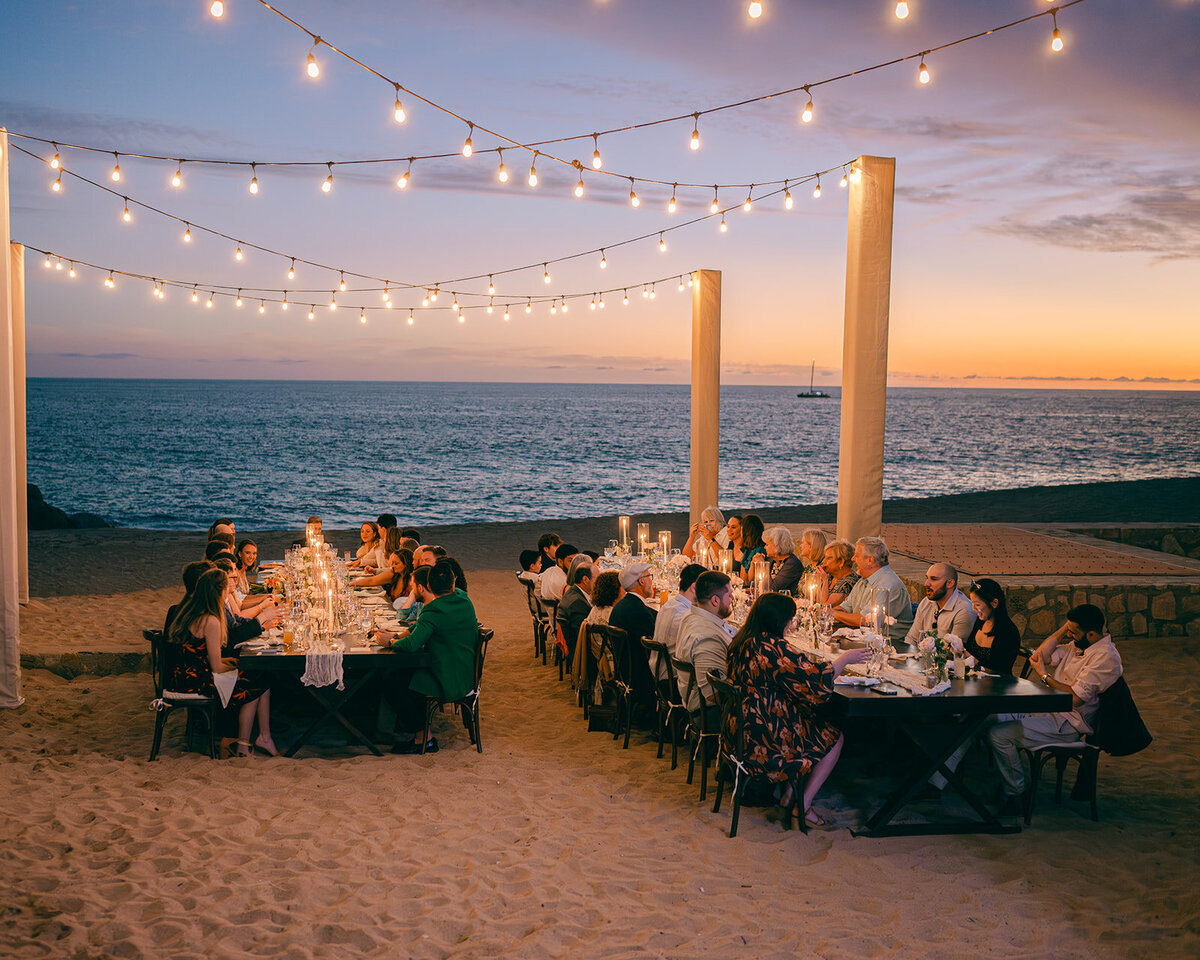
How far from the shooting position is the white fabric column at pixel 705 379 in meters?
10.4

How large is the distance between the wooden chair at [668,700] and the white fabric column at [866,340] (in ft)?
7.02

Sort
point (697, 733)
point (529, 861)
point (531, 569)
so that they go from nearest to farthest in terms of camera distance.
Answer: point (529, 861), point (697, 733), point (531, 569)

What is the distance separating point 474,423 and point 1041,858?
2920 inches

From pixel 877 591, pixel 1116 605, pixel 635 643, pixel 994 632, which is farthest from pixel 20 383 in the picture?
pixel 1116 605

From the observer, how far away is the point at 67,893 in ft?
11.9

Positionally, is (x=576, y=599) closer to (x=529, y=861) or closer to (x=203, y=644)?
(x=203, y=644)

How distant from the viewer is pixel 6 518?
6.34 m

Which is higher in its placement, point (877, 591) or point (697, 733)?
point (877, 591)

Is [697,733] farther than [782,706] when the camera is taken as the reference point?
Yes

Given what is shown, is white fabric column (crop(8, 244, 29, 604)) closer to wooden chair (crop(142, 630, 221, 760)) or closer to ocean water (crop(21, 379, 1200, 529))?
wooden chair (crop(142, 630, 221, 760))

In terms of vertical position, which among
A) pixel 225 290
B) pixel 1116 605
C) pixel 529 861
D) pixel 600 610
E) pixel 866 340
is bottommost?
pixel 529 861

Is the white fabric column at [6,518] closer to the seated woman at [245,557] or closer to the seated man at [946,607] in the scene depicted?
the seated woman at [245,557]

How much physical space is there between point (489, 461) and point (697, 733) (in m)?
42.6

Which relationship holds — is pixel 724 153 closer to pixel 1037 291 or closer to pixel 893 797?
pixel 893 797
